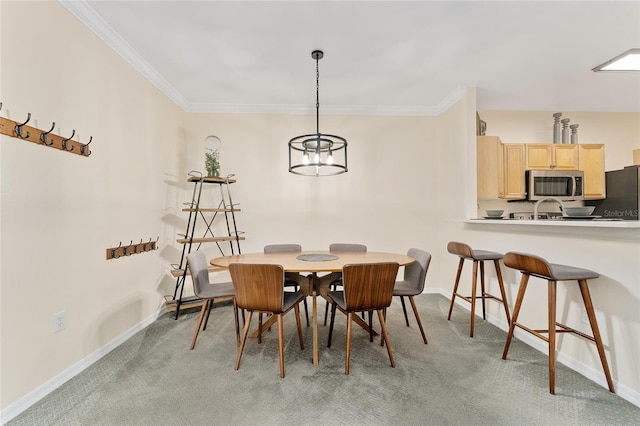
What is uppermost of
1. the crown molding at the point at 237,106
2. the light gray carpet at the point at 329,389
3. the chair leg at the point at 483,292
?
the crown molding at the point at 237,106

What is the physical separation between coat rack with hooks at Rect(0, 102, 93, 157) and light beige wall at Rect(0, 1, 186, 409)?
4 centimetres

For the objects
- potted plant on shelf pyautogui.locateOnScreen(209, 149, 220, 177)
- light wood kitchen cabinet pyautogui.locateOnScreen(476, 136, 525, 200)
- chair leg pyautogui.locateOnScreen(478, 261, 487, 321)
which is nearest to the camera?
chair leg pyautogui.locateOnScreen(478, 261, 487, 321)

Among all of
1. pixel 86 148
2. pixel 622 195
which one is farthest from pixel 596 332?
pixel 86 148

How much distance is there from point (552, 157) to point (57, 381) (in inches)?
224

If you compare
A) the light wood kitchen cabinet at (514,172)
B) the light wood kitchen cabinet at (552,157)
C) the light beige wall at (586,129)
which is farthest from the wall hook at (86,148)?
the light wood kitchen cabinet at (552,157)

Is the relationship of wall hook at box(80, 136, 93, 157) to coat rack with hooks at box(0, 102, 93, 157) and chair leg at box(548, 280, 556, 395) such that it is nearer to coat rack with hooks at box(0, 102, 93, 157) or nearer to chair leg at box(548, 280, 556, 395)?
coat rack with hooks at box(0, 102, 93, 157)

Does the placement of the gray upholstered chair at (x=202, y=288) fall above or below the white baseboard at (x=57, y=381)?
above

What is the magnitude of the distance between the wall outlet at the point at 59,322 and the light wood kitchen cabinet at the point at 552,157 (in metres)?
5.16

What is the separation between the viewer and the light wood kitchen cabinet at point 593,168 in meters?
3.73

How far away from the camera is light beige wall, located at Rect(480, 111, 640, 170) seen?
405cm

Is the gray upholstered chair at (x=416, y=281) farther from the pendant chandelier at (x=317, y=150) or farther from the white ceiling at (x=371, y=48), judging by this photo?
the white ceiling at (x=371, y=48)

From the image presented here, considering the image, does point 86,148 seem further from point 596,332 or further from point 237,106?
point 596,332

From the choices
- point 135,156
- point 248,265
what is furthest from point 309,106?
point 248,265

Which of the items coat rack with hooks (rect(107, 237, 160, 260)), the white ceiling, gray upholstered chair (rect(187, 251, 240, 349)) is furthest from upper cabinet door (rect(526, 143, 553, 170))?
coat rack with hooks (rect(107, 237, 160, 260))
